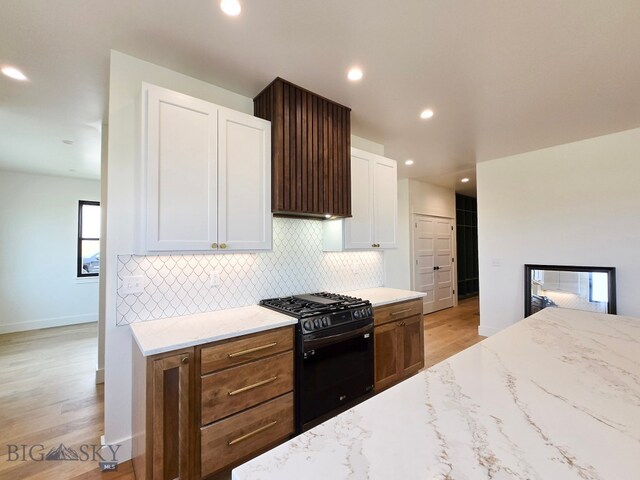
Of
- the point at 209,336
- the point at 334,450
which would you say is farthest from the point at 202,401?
the point at 334,450

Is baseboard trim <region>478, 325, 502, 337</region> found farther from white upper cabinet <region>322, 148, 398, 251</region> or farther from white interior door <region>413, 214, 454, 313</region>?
white upper cabinet <region>322, 148, 398, 251</region>

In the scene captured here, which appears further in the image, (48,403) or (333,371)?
(48,403)

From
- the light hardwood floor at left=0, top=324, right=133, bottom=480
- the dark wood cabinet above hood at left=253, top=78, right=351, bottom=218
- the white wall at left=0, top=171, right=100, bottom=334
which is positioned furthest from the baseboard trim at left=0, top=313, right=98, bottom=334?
the dark wood cabinet above hood at left=253, top=78, right=351, bottom=218

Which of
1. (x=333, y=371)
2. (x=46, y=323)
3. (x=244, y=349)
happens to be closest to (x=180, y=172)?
(x=244, y=349)

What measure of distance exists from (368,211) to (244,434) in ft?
7.36

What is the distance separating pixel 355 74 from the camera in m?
2.30

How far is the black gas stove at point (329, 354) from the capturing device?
2.04m

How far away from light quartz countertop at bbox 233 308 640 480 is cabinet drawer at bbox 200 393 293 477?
127cm

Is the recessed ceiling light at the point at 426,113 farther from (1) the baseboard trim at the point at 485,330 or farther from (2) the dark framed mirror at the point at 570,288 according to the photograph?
(1) the baseboard trim at the point at 485,330

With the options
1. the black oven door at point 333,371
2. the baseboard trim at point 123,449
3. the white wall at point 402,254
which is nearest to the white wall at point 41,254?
the baseboard trim at point 123,449

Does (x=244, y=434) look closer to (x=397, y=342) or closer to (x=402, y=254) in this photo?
(x=397, y=342)

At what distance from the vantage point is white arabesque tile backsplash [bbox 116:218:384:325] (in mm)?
2051

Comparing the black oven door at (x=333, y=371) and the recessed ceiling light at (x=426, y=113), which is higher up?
the recessed ceiling light at (x=426, y=113)

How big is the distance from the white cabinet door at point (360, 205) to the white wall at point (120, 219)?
185cm
